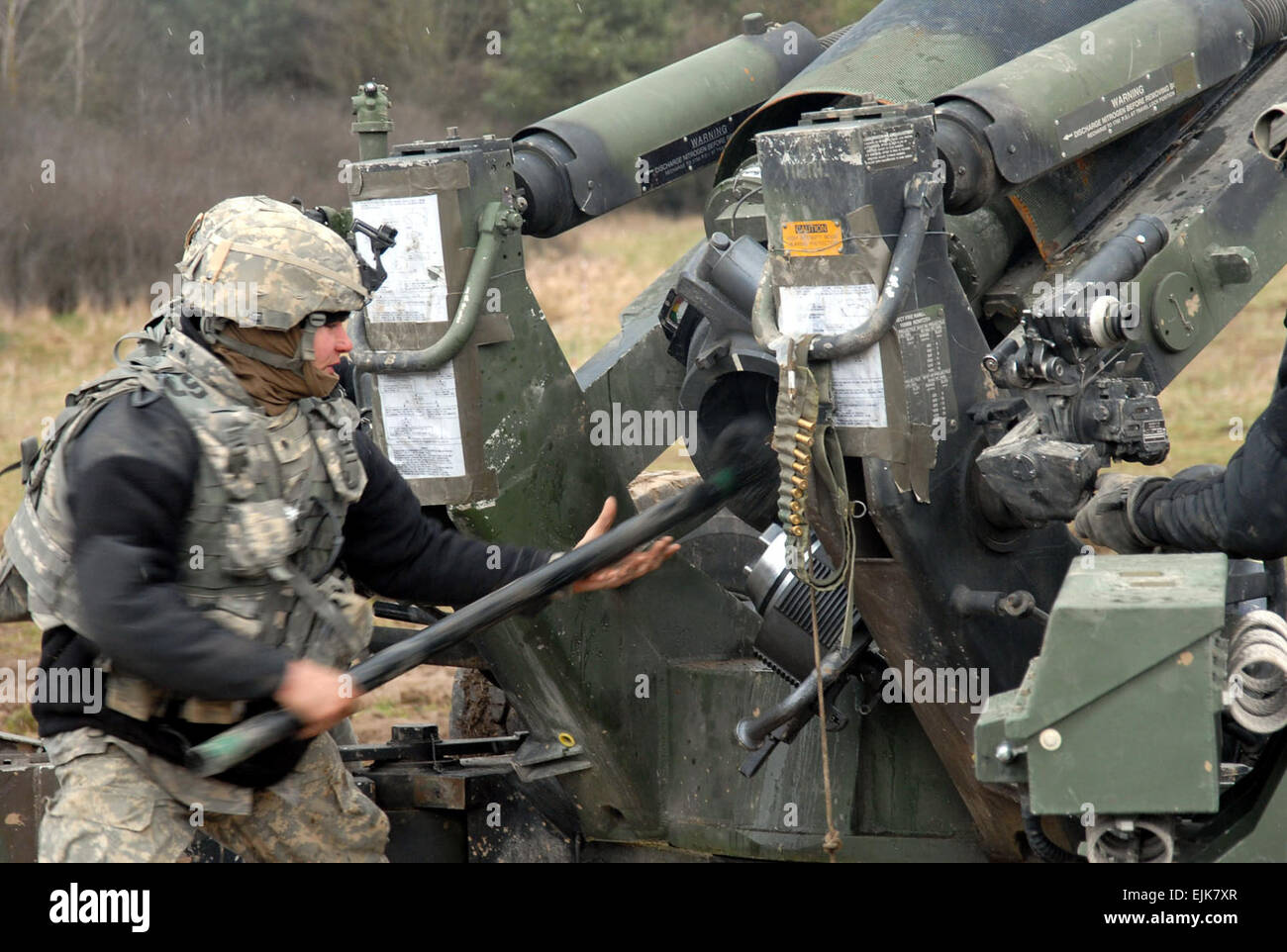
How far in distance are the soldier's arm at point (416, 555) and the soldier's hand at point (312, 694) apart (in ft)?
1.62

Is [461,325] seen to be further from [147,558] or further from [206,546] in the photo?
[147,558]

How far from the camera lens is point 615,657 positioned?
4.41 metres

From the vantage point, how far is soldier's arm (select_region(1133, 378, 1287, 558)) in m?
3.42

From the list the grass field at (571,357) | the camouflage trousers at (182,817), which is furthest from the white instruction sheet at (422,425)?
the grass field at (571,357)

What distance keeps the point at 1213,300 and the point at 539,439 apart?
62.5 inches

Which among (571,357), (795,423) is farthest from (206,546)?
(571,357)

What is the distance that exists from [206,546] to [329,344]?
0.47 m

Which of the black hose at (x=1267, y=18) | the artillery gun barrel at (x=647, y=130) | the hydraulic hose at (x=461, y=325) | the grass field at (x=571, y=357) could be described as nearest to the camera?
the hydraulic hose at (x=461, y=325)

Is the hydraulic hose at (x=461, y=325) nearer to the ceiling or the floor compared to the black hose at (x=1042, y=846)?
nearer to the ceiling

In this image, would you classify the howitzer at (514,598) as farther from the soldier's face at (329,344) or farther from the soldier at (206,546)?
the soldier's face at (329,344)

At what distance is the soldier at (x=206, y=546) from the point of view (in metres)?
3.21

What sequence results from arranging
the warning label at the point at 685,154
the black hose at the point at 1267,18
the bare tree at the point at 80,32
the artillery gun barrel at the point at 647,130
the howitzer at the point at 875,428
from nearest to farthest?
→ the howitzer at the point at 875,428 < the black hose at the point at 1267,18 < the artillery gun barrel at the point at 647,130 < the warning label at the point at 685,154 < the bare tree at the point at 80,32

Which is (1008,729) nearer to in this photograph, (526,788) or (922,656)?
(922,656)

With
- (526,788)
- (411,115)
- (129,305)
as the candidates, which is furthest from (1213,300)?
(411,115)
